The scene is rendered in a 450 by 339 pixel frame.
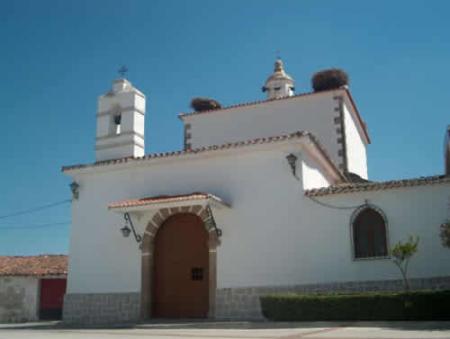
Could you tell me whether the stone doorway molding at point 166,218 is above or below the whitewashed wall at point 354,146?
below

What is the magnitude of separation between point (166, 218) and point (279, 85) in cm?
1131

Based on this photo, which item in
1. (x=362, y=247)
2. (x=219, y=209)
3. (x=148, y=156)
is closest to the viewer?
(x=362, y=247)

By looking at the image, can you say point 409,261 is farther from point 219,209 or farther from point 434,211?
point 219,209

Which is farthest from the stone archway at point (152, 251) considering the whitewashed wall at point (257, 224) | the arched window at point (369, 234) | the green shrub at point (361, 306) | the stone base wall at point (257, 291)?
the arched window at point (369, 234)

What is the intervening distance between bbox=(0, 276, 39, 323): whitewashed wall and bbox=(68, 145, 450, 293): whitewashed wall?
10.5 m

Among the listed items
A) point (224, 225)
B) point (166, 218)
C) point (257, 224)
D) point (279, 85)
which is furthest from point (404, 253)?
point (279, 85)

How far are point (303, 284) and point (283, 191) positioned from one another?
2517mm

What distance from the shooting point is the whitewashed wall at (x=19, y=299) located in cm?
2553

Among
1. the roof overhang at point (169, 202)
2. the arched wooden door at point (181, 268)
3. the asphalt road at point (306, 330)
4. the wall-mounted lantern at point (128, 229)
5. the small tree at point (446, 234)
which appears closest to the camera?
the asphalt road at point (306, 330)

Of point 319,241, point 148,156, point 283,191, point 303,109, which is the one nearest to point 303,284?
point 319,241

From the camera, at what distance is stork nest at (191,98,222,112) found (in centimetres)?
2375

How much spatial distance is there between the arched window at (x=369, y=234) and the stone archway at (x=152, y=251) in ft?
12.5

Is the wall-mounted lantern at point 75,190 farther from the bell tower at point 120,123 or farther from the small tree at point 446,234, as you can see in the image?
the small tree at point 446,234

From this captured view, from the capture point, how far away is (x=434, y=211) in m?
13.6
